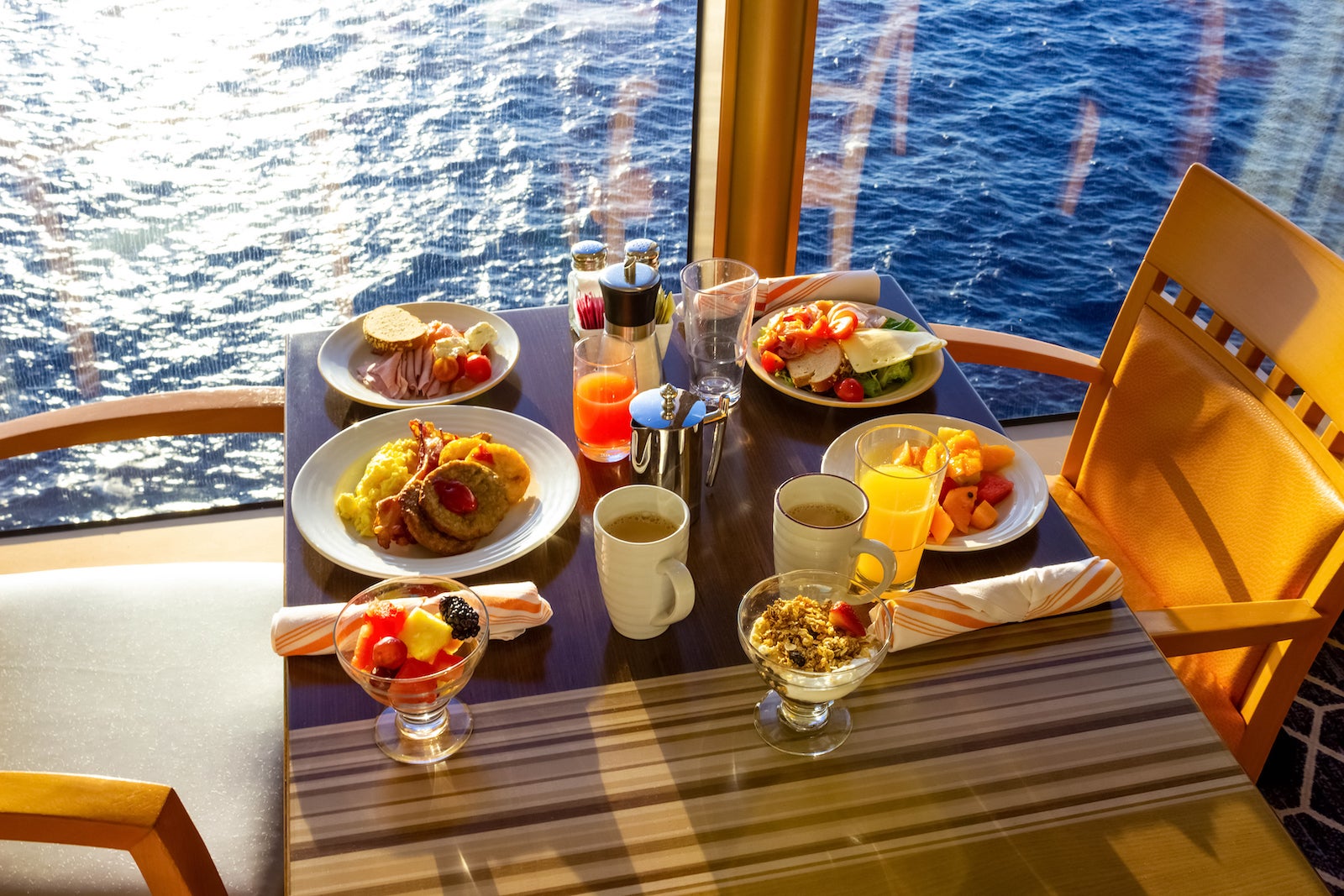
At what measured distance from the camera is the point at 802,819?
94 centimetres

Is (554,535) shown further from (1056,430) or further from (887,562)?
(1056,430)

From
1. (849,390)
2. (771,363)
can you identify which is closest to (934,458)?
(849,390)

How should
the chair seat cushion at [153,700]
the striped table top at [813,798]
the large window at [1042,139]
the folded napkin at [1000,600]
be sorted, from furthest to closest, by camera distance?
the large window at [1042,139] → the chair seat cushion at [153,700] → the folded napkin at [1000,600] → the striped table top at [813,798]

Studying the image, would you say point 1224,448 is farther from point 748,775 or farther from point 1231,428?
point 748,775

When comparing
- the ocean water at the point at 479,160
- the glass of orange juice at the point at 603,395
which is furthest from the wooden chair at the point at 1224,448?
the ocean water at the point at 479,160

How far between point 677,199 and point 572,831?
2140 mm

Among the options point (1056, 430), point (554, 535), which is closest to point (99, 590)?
point (554, 535)

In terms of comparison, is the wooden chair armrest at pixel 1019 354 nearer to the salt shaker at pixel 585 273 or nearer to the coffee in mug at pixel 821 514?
the salt shaker at pixel 585 273

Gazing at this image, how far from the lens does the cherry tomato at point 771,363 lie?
1.59 m

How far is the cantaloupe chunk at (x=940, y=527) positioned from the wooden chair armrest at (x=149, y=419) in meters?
1.00

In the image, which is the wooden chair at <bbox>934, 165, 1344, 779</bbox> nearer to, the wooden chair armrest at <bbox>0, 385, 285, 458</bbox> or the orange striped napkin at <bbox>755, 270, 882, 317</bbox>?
the orange striped napkin at <bbox>755, 270, 882, 317</bbox>

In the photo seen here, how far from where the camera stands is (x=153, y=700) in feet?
4.71

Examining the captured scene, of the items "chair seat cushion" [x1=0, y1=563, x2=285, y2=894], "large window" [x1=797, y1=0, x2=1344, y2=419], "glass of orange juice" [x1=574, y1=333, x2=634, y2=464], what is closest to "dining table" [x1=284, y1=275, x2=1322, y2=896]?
"glass of orange juice" [x1=574, y1=333, x2=634, y2=464]

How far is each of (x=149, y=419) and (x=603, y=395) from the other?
781 millimetres
